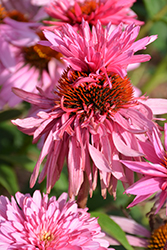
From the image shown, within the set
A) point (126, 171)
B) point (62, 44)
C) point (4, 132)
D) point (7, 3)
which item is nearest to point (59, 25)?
point (62, 44)

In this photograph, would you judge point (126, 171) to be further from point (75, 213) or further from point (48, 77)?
point (48, 77)

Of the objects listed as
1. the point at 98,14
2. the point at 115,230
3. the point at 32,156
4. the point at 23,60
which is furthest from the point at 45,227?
the point at 32,156

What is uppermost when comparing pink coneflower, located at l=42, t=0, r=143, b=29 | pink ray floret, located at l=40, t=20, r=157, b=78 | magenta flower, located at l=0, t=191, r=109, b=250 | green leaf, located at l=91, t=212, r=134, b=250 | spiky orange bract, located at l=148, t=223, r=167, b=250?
pink coneflower, located at l=42, t=0, r=143, b=29

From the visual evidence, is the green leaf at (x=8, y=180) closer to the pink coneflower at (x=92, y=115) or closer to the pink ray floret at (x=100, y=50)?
the pink coneflower at (x=92, y=115)

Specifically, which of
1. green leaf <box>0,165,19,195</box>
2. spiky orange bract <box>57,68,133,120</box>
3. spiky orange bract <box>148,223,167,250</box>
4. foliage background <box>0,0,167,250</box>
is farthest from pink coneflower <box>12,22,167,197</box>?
green leaf <box>0,165,19,195</box>

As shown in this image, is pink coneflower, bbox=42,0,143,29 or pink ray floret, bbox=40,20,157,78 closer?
pink ray floret, bbox=40,20,157,78

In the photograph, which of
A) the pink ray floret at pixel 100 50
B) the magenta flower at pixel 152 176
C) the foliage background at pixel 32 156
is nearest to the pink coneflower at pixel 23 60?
the foliage background at pixel 32 156

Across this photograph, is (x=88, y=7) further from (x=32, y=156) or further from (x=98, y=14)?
(x=32, y=156)

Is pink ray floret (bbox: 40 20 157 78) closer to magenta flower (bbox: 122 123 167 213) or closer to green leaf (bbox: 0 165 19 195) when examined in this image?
magenta flower (bbox: 122 123 167 213)
